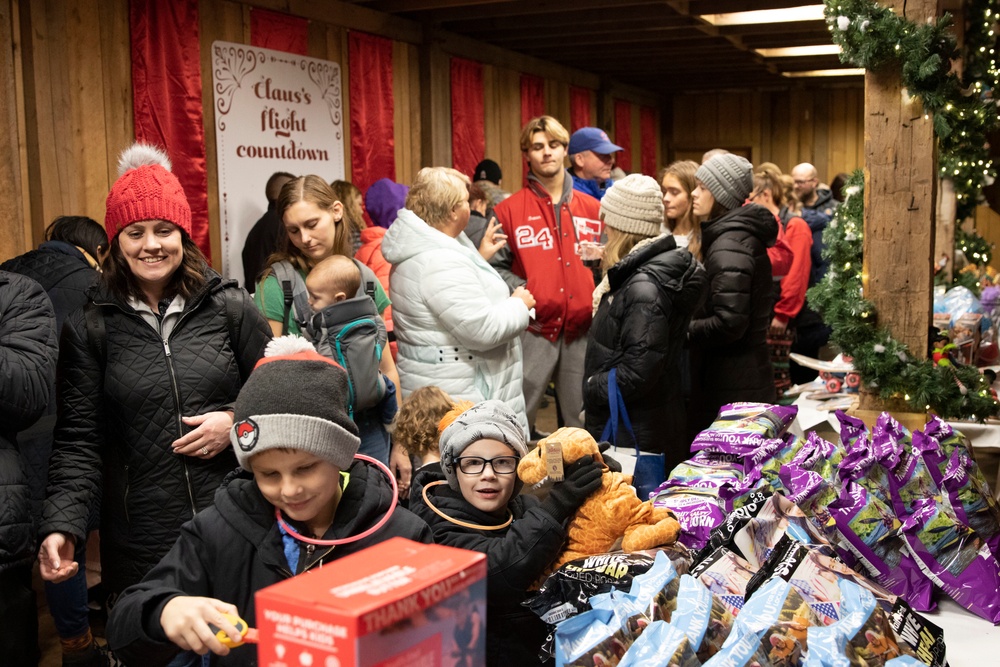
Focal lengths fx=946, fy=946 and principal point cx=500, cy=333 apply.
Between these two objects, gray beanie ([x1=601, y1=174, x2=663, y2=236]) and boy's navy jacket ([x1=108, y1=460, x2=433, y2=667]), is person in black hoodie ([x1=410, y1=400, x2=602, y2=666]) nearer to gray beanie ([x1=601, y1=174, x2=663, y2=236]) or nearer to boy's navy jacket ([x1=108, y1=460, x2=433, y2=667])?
boy's navy jacket ([x1=108, y1=460, x2=433, y2=667])

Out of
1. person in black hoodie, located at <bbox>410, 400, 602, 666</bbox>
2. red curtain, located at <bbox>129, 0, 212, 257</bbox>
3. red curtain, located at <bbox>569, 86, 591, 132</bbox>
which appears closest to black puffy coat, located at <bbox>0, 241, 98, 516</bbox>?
red curtain, located at <bbox>129, 0, 212, 257</bbox>

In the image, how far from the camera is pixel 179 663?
5.71 feet

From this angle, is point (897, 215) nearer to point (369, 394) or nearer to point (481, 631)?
point (369, 394)

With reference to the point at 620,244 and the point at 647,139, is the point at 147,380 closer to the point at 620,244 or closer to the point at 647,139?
the point at 620,244

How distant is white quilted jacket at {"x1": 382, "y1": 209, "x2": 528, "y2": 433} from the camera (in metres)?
3.23

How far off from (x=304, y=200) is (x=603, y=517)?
67.5 inches

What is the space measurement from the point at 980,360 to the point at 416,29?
16.3 ft

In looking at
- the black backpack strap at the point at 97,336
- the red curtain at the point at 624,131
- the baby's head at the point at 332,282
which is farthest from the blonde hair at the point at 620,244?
the red curtain at the point at 624,131

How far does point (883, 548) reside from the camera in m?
2.21

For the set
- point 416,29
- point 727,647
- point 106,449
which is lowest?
point 727,647

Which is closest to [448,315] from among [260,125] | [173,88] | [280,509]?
[280,509]

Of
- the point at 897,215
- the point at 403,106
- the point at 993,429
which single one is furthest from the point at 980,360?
the point at 403,106

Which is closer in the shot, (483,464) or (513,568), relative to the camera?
(513,568)

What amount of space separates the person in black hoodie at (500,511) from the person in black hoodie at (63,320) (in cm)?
116
